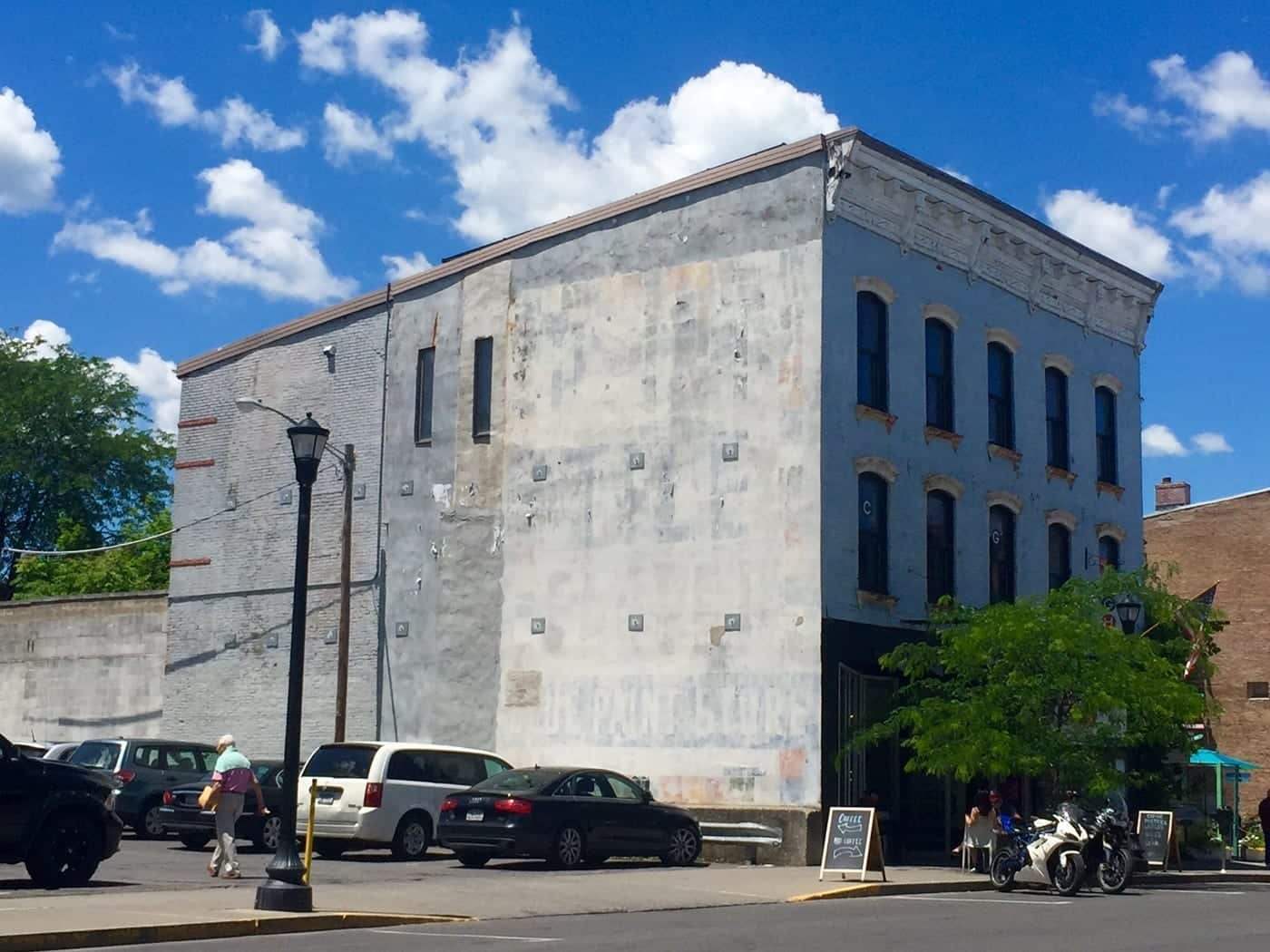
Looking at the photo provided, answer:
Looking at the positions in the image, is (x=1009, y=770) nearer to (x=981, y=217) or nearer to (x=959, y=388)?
(x=959, y=388)

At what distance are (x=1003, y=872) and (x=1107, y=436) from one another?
15.1 metres

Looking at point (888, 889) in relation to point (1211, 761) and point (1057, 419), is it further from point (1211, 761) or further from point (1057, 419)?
point (1211, 761)

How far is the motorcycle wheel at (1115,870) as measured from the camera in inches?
844

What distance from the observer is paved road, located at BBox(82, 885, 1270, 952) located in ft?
44.9

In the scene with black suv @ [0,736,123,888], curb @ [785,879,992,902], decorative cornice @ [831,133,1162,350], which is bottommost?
curb @ [785,879,992,902]

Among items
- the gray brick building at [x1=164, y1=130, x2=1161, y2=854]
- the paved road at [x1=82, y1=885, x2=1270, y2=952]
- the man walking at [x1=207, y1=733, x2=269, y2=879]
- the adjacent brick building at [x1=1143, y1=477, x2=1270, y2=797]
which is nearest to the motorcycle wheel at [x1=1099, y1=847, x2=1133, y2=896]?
the paved road at [x1=82, y1=885, x2=1270, y2=952]

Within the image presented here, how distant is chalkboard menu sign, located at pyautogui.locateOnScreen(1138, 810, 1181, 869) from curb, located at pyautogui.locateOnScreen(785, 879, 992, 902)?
6.43m

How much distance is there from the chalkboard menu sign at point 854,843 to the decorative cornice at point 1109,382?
14.9 meters

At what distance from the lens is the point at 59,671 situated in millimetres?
38625

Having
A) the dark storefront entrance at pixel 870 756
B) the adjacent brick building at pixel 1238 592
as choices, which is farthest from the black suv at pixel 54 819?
the adjacent brick building at pixel 1238 592

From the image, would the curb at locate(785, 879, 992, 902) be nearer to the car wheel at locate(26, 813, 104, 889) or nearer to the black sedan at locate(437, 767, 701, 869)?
the black sedan at locate(437, 767, 701, 869)

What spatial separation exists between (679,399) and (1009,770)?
27.3 feet

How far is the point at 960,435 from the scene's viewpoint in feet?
98.4

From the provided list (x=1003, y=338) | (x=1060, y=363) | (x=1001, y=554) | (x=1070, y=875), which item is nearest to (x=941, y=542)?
(x=1001, y=554)
